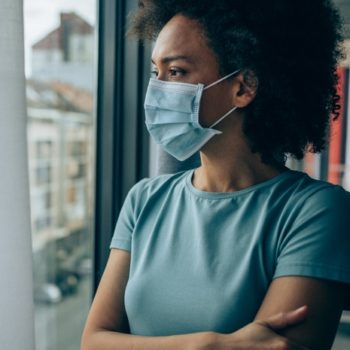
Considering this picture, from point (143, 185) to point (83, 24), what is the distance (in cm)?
81

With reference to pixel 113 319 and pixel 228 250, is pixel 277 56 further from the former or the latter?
pixel 113 319

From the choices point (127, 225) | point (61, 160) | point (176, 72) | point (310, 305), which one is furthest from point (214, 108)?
point (61, 160)

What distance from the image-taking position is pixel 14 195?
1.07 m

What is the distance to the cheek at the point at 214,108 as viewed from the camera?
1129 mm

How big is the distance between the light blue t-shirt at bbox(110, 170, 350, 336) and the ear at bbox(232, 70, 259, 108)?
0.19m

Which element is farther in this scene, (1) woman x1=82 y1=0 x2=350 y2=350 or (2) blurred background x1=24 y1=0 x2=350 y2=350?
(2) blurred background x1=24 y1=0 x2=350 y2=350

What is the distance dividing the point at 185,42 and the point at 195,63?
5 cm

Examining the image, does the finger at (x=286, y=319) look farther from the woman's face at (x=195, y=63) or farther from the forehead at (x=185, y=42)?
the forehead at (x=185, y=42)

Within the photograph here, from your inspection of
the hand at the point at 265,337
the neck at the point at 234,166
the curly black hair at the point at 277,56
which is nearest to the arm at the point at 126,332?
the hand at the point at 265,337

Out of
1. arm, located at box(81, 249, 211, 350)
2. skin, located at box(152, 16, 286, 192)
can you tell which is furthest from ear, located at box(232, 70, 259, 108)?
arm, located at box(81, 249, 211, 350)

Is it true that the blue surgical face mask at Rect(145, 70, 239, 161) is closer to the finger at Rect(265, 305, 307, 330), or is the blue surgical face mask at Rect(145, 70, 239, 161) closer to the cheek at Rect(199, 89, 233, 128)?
the cheek at Rect(199, 89, 233, 128)

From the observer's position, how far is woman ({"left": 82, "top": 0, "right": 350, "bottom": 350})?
98 centimetres

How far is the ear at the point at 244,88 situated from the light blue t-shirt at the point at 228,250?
0.62 ft

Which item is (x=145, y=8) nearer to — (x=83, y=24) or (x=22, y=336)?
(x=83, y=24)
